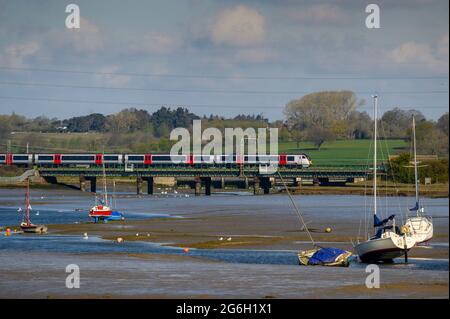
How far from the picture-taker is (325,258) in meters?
57.2

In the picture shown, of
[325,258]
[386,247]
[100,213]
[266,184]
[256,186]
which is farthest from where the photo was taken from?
[266,184]

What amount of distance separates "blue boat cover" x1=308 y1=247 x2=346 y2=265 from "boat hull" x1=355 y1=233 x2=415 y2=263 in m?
1.77

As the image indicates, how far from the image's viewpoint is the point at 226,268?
2207 inches

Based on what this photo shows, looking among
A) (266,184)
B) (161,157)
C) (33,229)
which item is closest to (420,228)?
(33,229)

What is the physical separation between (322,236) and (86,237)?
18.4m

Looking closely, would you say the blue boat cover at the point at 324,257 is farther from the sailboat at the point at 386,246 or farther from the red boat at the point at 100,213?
the red boat at the point at 100,213

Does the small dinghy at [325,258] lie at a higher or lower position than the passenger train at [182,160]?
lower

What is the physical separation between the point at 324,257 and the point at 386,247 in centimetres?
354

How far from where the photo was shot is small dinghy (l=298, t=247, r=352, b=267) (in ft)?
187

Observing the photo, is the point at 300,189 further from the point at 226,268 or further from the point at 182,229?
the point at 226,268

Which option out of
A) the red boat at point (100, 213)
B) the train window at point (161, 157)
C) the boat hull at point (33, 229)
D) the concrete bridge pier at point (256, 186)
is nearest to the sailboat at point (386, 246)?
the boat hull at point (33, 229)

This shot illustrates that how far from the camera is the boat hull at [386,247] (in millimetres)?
57688

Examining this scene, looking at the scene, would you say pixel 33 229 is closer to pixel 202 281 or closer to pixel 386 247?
pixel 386 247
